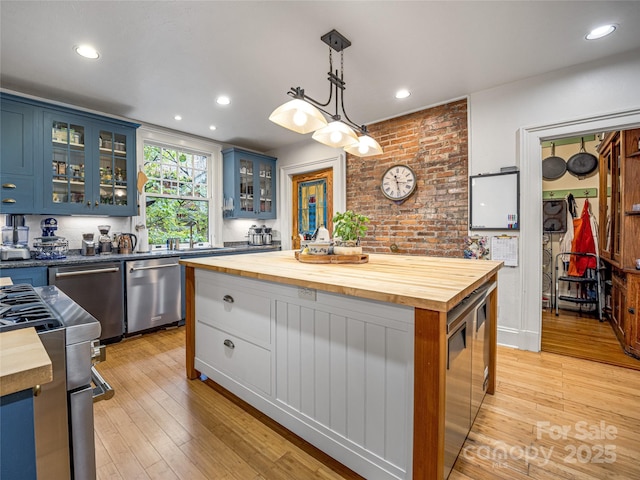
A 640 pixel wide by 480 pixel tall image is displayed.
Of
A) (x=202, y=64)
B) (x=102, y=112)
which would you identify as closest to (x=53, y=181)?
(x=102, y=112)

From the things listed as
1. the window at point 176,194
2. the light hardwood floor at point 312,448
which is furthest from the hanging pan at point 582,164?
the window at point 176,194

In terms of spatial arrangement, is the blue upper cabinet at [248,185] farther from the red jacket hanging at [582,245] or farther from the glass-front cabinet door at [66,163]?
the red jacket hanging at [582,245]

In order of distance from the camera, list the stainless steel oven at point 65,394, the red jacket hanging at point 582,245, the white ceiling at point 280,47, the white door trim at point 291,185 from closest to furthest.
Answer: the stainless steel oven at point 65,394, the white ceiling at point 280,47, the red jacket hanging at point 582,245, the white door trim at point 291,185

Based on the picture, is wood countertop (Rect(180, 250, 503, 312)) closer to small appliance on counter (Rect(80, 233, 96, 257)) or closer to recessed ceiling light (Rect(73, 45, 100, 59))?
recessed ceiling light (Rect(73, 45, 100, 59))

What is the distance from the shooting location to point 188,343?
7.66 ft

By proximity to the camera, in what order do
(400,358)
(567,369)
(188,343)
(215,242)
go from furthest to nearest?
(215,242) < (567,369) < (188,343) < (400,358)

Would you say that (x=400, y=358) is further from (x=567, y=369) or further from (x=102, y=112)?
(x=102, y=112)

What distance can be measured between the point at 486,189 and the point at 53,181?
439 centimetres

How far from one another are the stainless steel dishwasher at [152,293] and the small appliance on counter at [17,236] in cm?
82

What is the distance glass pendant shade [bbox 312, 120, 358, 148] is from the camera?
2039 millimetres

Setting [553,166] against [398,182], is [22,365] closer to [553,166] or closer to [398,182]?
[398,182]

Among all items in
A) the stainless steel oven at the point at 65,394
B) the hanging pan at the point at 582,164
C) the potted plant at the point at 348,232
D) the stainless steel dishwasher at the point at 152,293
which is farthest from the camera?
the hanging pan at the point at 582,164

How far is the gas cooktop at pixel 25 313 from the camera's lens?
2.53 feet

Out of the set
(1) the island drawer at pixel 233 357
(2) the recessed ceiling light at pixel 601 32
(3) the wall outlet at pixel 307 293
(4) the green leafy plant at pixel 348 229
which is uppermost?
(2) the recessed ceiling light at pixel 601 32
